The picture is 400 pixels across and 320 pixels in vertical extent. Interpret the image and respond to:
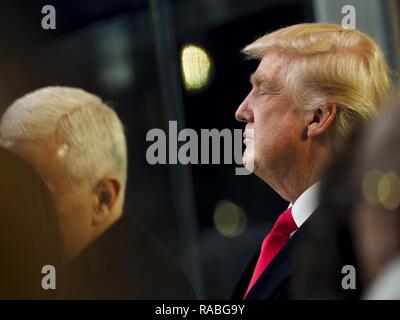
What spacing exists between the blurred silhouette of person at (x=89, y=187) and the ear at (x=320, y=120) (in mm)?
712

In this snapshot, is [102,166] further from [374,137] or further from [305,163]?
[374,137]

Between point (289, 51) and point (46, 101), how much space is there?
37.8 inches

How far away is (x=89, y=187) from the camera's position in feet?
11.0

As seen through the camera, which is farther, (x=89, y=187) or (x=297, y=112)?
(x=89, y=187)

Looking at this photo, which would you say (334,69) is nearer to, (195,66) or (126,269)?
(195,66)

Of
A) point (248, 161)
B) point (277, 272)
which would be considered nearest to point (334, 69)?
point (248, 161)

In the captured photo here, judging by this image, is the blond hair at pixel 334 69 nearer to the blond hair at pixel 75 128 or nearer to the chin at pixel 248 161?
the chin at pixel 248 161

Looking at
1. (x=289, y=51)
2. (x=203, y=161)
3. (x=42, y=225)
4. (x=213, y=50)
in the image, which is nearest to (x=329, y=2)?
(x=289, y=51)

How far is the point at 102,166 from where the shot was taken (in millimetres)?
3340

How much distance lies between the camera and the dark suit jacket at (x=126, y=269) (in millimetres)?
3266

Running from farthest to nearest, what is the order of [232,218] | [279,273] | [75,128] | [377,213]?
1. [75,128]
2. [232,218]
3. [279,273]
4. [377,213]

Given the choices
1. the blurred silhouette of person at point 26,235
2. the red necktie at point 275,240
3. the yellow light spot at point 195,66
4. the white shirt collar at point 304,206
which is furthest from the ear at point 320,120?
the blurred silhouette of person at point 26,235

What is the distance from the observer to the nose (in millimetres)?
3207

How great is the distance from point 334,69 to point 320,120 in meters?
0.19
